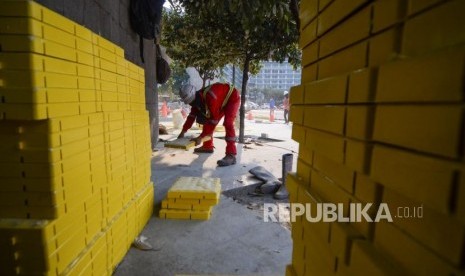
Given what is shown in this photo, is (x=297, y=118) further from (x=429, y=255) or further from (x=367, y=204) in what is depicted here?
(x=429, y=255)

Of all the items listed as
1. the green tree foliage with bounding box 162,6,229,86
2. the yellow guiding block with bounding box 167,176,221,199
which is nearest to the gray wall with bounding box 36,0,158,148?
the yellow guiding block with bounding box 167,176,221,199

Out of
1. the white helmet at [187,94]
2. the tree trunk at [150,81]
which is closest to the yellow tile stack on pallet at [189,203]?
the tree trunk at [150,81]

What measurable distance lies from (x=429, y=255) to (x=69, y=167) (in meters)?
1.91

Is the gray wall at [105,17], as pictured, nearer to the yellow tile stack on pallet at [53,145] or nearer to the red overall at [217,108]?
the yellow tile stack on pallet at [53,145]

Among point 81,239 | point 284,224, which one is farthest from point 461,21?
point 284,224

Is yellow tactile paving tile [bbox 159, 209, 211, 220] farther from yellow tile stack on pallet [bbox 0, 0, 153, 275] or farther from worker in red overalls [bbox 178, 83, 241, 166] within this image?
worker in red overalls [bbox 178, 83, 241, 166]

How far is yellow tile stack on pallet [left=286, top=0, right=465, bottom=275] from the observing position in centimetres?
55

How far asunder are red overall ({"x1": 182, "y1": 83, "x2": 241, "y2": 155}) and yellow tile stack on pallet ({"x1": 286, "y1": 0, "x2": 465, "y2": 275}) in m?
5.54

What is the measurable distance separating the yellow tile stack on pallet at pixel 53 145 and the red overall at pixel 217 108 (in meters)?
4.33

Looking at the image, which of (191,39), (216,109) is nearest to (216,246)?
(216,109)

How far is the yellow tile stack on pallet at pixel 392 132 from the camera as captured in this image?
550 mm

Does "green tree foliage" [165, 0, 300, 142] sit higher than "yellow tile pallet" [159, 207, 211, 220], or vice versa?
"green tree foliage" [165, 0, 300, 142]

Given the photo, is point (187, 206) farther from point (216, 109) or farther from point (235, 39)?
point (235, 39)

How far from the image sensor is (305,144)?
4.85 ft
